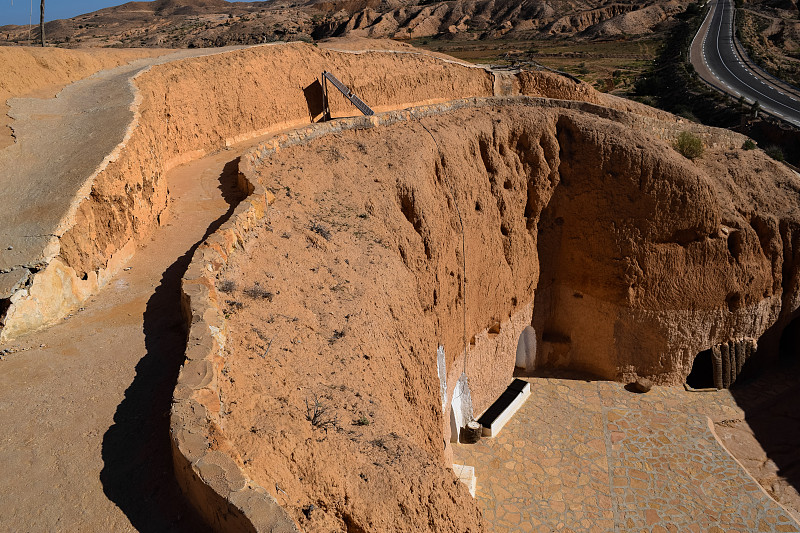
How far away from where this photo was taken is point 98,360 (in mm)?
5895

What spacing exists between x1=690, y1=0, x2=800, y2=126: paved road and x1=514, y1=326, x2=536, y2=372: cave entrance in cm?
1856

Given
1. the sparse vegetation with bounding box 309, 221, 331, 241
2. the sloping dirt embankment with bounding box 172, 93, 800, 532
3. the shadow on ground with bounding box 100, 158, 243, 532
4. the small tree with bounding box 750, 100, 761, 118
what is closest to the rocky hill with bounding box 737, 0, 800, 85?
the small tree with bounding box 750, 100, 761, 118

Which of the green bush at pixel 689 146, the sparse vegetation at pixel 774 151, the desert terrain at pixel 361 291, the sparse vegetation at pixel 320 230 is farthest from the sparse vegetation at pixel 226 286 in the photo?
the sparse vegetation at pixel 774 151

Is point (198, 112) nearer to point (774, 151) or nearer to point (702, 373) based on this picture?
point (702, 373)

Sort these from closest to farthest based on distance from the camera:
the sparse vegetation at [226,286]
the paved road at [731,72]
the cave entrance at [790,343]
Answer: the sparse vegetation at [226,286], the cave entrance at [790,343], the paved road at [731,72]

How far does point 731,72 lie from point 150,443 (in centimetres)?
4457

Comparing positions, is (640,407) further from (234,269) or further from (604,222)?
(234,269)

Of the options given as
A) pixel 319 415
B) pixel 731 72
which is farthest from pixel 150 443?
pixel 731 72

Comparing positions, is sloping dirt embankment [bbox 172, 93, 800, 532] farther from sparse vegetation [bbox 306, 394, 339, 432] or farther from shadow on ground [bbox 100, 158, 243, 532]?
shadow on ground [bbox 100, 158, 243, 532]

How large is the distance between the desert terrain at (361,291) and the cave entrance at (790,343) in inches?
5.4

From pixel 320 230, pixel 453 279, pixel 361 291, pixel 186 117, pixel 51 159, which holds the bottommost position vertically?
pixel 453 279

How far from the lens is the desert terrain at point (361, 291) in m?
5.04

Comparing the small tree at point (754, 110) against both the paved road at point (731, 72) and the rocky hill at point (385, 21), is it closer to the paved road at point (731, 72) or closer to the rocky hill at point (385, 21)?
the paved road at point (731, 72)

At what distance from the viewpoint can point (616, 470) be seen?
13.5m
